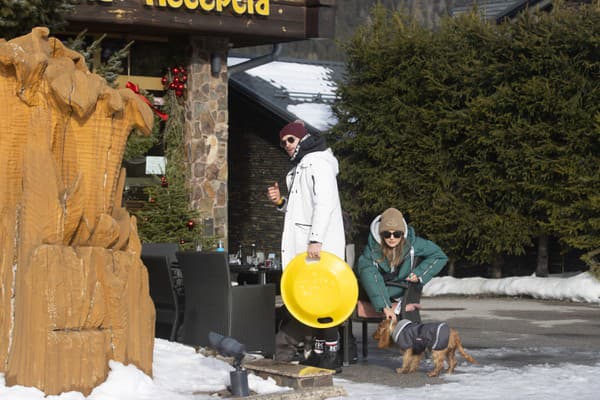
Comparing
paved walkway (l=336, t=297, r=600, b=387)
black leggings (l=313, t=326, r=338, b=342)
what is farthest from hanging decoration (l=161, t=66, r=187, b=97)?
black leggings (l=313, t=326, r=338, b=342)

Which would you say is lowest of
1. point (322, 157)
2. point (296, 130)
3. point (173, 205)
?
point (173, 205)

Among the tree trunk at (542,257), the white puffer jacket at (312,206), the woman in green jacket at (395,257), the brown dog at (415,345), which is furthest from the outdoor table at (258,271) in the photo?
the tree trunk at (542,257)

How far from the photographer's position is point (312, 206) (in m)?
9.54

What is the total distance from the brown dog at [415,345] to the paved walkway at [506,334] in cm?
11

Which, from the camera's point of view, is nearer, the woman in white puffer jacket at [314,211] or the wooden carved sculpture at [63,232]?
the wooden carved sculpture at [63,232]

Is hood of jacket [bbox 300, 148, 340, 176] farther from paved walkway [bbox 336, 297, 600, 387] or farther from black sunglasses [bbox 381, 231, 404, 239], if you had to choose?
paved walkway [bbox 336, 297, 600, 387]

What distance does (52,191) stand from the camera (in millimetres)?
7297

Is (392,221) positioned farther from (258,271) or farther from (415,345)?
(258,271)

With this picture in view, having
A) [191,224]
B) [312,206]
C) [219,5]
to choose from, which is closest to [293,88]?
[219,5]

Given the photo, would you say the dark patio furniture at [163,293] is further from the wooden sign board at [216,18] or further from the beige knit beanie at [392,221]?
the wooden sign board at [216,18]

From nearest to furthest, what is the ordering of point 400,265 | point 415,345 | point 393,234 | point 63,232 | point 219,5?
point 63,232 < point 415,345 < point 393,234 < point 400,265 < point 219,5

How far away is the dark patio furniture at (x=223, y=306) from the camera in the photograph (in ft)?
31.2

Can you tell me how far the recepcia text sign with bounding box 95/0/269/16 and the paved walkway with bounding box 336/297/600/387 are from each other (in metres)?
4.82

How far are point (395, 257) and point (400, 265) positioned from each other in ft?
0.30
